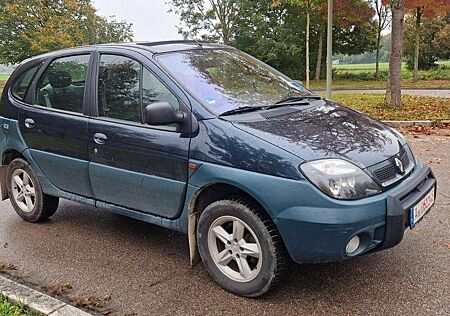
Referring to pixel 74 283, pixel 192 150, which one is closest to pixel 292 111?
pixel 192 150

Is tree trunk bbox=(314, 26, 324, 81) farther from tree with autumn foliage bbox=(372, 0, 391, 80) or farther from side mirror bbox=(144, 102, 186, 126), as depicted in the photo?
side mirror bbox=(144, 102, 186, 126)

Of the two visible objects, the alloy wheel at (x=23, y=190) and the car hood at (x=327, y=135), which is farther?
the alloy wheel at (x=23, y=190)

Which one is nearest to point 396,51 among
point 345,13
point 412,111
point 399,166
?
point 412,111

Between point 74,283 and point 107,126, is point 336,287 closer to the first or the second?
point 74,283

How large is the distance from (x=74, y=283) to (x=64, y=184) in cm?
112

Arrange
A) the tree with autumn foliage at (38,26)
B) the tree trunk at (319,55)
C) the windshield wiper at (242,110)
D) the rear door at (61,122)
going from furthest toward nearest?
the tree trunk at (319,55) → the tree with autumn foliage at (38,26) → the rear door at (61,122) → the windshield wiper at (242,110)

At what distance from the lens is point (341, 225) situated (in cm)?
262

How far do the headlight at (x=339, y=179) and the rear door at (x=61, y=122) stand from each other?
2.04 m

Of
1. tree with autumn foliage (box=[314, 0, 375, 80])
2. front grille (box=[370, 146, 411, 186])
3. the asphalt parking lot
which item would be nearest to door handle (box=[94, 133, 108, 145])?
the asphalt parking lot

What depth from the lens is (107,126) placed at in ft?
12.0

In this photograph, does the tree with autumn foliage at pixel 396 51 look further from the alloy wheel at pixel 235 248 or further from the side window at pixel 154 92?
the alloy wheel at pixel 235 248

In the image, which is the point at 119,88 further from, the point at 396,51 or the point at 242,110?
the point at 396,51

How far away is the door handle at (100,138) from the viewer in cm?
365

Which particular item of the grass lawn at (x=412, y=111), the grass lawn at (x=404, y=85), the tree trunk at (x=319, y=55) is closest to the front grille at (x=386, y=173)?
the grass lawn at (x=412, y=111)
